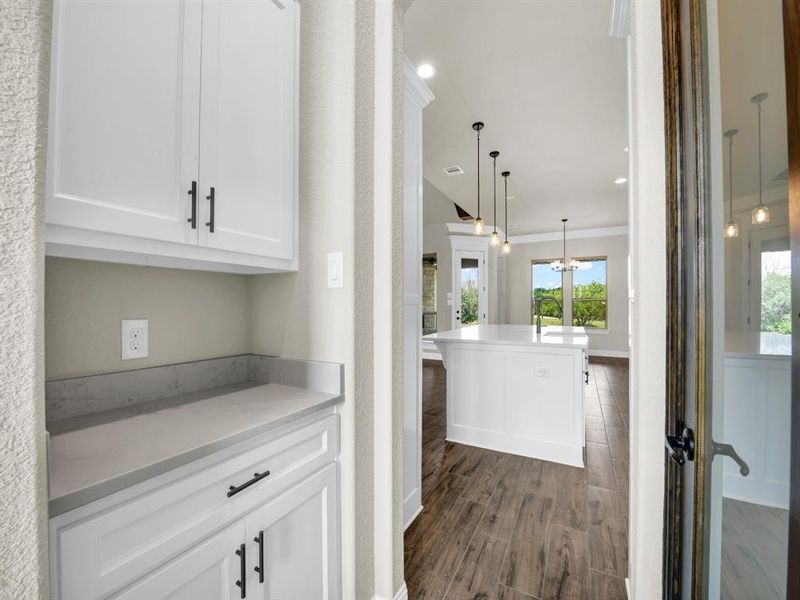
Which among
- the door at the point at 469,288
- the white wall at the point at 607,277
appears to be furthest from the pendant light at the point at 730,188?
the white wall at the point at 607,277

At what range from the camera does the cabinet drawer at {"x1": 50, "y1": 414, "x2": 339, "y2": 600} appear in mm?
650

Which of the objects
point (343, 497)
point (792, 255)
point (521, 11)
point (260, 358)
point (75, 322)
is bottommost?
point (343, 497)

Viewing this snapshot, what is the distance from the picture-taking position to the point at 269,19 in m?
1.27

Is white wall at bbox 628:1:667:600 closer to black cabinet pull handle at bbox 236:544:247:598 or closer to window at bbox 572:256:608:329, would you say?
black cabinet pull handle at bbox 236:544:247:598

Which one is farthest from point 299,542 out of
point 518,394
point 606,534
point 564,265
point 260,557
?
point 564,265

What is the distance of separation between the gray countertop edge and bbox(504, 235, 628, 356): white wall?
8.73m

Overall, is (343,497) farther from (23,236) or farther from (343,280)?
(23,236)

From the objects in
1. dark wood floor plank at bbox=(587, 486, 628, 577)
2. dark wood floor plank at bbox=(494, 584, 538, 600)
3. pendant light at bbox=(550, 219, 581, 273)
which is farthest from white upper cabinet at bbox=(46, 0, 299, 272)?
pendant light at bbox=(550, 219, 581, 273)

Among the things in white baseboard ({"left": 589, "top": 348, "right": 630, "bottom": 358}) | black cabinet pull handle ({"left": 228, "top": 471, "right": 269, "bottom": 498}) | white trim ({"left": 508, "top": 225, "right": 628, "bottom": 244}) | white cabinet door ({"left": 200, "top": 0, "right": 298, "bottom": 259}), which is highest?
white trim ({"left": 508, "top": 225, "right": 628, "bottom": 244})

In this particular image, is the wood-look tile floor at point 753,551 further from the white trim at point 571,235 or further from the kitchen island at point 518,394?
the white trim at point 571,235

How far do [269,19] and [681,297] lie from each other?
1.60 meters

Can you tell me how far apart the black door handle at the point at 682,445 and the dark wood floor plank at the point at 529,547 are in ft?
3.62

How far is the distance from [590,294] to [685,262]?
27.8 ft

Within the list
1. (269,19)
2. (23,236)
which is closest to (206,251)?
Answer: (23,236)
